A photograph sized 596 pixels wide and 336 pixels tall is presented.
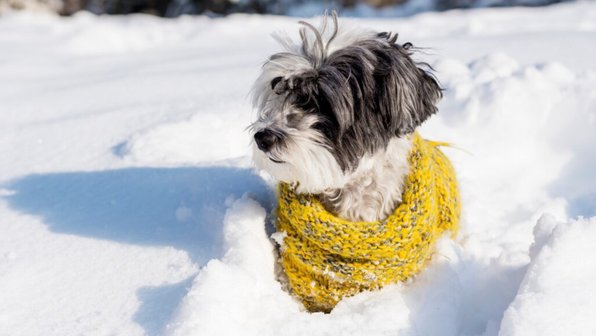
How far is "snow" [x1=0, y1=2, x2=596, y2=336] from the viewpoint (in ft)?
8.23

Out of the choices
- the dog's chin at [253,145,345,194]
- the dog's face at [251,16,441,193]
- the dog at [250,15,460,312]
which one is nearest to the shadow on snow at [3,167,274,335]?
the dog at [250,15,460,312]

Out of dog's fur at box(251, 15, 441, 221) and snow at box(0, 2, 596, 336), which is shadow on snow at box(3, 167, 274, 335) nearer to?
snow at box(0, 2, 596, 336)

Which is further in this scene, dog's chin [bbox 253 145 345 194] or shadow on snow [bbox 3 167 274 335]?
shadow on snow [bbox 3 167 274 335]

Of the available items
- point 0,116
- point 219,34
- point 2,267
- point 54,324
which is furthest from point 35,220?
point 219,34

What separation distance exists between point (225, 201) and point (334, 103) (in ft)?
3.20

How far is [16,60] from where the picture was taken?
6.07m

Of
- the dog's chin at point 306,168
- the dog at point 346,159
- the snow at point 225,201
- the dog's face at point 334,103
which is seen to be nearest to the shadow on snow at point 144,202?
the snow at point 225,201

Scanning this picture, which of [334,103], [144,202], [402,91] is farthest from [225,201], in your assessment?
[402,91]

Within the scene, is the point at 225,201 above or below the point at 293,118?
below

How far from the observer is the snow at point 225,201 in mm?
2510

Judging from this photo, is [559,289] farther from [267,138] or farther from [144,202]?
[144,202]

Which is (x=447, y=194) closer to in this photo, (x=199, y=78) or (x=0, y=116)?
(x=199, y=78)

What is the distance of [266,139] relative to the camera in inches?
95.1

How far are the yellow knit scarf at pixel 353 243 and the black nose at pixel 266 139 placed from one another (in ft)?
1.18
